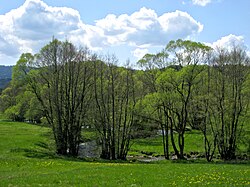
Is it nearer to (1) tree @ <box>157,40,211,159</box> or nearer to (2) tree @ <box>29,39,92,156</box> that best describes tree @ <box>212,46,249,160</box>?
(1) tree @ <box>157,40,211,159</box>

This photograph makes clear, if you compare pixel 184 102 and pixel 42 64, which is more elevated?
pixel 42 64

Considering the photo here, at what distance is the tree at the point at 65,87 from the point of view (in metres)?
42.8

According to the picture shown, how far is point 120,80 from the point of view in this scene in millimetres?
45125

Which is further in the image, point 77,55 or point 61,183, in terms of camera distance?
point 77,55

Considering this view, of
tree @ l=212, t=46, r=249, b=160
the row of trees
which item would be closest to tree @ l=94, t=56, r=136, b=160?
the row of trees

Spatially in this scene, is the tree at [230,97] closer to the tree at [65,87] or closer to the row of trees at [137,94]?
the row of trees at [137,94]

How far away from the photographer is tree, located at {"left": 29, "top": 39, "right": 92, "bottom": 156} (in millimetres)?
42750

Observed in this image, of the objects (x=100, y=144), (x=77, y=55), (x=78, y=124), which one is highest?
(x=77, y=55)

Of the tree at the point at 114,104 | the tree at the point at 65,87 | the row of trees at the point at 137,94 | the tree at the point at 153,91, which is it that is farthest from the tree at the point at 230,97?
the tree at the point at 65,87

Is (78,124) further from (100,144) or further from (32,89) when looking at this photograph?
(32,89)

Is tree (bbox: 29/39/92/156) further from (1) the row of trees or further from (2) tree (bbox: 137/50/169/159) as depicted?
(2) tree (bbox: 137/50/169/159)

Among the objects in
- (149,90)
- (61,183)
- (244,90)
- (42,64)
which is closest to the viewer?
(61,183)

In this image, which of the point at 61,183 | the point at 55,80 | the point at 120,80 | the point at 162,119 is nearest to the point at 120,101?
the point at 120,80

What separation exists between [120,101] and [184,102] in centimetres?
906
